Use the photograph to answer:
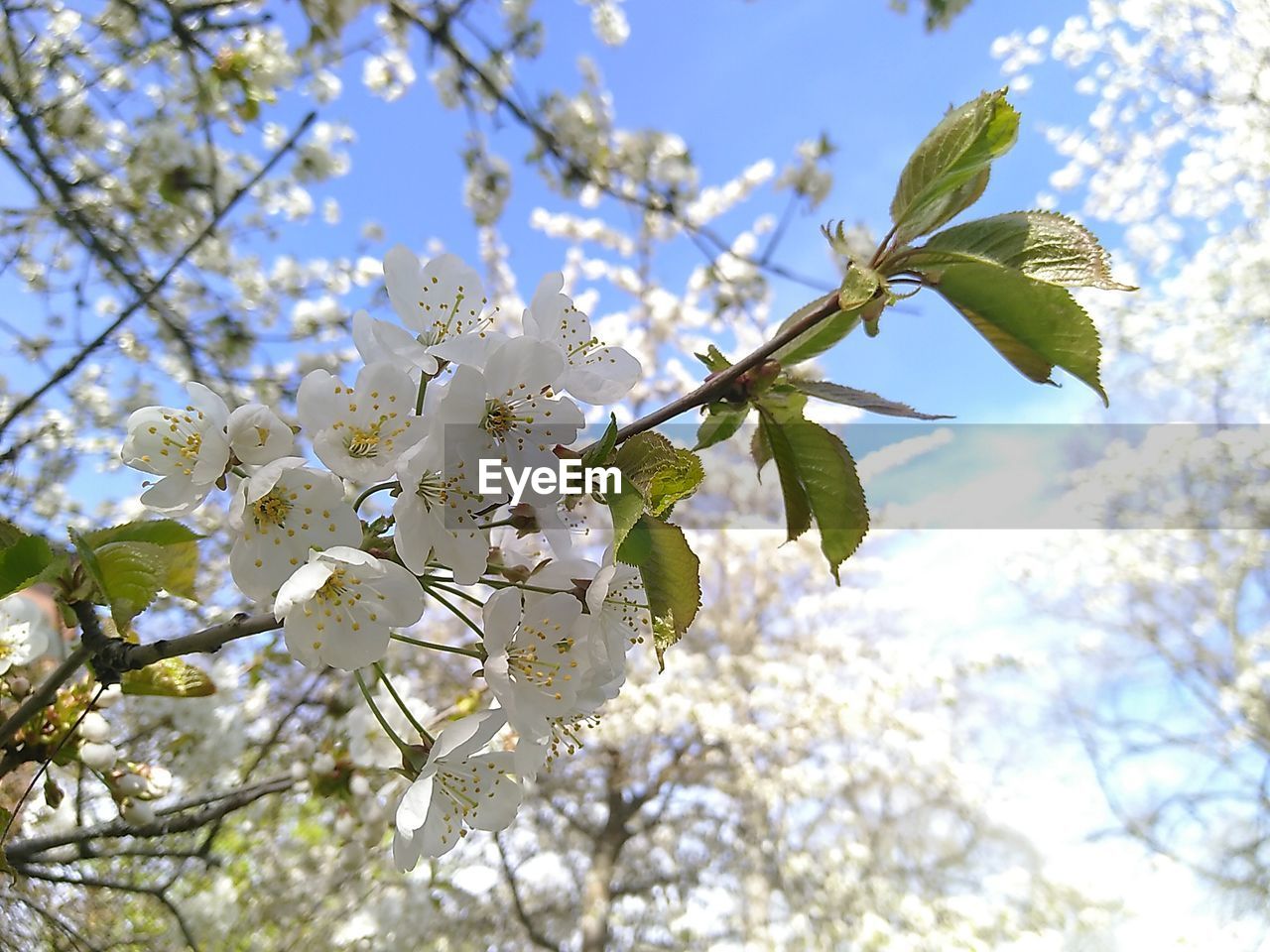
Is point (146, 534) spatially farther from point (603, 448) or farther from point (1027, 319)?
point (1027, 319)

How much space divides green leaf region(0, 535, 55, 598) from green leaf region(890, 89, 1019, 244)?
1.86ft

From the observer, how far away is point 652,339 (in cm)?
673

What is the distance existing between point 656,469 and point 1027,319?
0.25 m

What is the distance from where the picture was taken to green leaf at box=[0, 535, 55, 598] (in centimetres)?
46

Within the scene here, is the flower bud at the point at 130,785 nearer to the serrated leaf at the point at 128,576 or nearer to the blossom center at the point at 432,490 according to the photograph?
the serrated leaf at the point at 128,576

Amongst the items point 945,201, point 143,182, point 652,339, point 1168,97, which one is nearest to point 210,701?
point 945,201

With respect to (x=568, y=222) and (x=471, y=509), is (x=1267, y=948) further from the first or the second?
(x=568, y=222)

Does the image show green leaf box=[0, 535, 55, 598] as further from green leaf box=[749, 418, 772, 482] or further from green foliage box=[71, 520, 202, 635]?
green leaf box=[749, 418, 772, 482]

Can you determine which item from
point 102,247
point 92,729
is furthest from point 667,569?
point 102,247

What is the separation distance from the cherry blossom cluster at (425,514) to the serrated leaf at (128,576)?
3cm

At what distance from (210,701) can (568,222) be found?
19.9 feet

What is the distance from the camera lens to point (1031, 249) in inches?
19.1

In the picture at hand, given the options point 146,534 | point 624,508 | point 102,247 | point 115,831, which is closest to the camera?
point 624,508

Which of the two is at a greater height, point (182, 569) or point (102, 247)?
point (102, 247)
